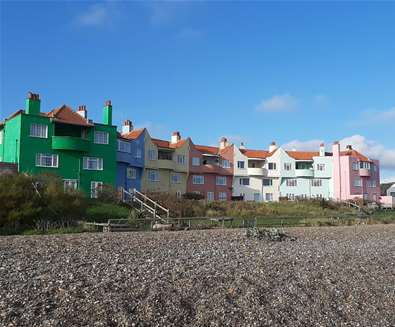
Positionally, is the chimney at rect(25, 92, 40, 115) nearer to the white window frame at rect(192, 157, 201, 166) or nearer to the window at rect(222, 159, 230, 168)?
the white window frame at rect(192, 157, 201, 166)

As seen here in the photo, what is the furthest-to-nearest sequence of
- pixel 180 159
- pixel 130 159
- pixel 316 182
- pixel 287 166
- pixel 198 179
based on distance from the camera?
pixel 316 182 < pixel 287 166 < pixel 198 179 < pixel 180 159 < pixel 130 159

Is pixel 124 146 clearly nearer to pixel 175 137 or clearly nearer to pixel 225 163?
pixel 175 137

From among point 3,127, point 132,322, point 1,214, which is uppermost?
point 3,127

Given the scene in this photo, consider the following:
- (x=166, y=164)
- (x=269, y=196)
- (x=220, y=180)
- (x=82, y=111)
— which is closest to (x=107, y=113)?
(x=82, y=111)

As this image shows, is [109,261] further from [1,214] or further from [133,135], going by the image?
[133,135]

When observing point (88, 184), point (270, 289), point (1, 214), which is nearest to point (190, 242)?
point (270, 289)

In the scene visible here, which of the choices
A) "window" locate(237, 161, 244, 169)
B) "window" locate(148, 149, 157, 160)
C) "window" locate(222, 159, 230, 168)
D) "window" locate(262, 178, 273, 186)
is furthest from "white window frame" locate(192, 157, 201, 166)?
"window" locate(262, 178, 273, 186)

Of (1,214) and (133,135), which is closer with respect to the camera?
(1,214)

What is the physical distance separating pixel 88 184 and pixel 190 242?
2590 centimetres

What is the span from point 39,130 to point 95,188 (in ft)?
23.0

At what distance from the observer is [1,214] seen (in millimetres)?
26344

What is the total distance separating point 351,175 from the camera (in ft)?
249

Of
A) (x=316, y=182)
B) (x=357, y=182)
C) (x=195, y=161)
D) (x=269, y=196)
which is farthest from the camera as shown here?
(x=357, y=182)

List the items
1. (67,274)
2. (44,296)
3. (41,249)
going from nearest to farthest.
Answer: (44,296), (67,274), (41,249)
